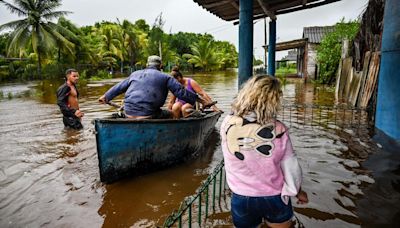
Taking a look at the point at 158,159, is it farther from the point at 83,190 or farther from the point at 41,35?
the point at 41,35

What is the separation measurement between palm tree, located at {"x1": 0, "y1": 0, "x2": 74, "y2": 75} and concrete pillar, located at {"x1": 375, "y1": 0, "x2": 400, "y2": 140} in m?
25.8

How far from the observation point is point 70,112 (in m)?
7.14

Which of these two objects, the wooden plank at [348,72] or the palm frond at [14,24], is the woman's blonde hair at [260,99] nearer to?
the wooden plank at [348,72]

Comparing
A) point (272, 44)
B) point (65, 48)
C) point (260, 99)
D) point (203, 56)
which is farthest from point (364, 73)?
point (203, 56)

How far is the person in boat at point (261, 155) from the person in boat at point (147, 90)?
2.75 m

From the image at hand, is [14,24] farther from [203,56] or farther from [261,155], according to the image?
[261,155]

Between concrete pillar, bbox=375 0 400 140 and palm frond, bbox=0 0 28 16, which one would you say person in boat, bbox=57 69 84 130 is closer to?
concrete pillar, bbox=375 0 400 140

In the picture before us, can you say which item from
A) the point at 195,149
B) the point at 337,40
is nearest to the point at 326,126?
the point at 195,149

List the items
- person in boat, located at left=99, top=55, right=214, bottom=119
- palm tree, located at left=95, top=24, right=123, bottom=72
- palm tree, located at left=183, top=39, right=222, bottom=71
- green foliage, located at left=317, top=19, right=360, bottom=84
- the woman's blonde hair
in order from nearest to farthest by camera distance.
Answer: the woman's blonde hair
person in boat, located at left=99, top=55, right=214, bottom=119
green foliage, located at left=317, top=19, right=360, bottom=84
palm tree, located at left=95, top=24, right=123, bottom=72
palm tree, located at left=183, top=39, right=222, bottom=71

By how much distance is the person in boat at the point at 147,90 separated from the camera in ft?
14.5

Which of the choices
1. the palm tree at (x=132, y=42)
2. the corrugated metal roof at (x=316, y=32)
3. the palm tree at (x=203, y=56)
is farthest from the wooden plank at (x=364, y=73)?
the palm tree at (x=203, y=56)

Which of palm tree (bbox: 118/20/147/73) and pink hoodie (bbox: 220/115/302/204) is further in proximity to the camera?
palm tree (bbox: 118/20/147/73)

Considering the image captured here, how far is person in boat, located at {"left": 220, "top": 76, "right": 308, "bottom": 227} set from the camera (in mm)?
1765

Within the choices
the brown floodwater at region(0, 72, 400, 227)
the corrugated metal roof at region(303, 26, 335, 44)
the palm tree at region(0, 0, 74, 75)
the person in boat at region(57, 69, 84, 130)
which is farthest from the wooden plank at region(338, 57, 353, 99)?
the palm tree at region(0, 0, 74, 75)
